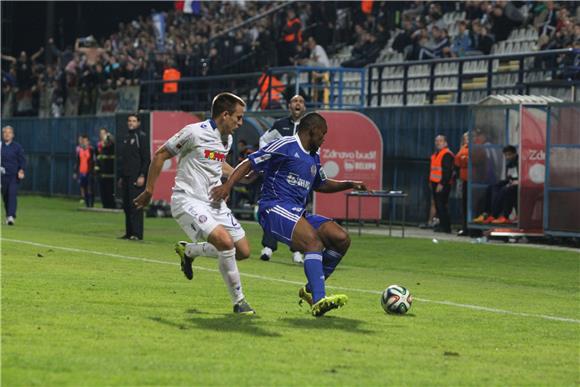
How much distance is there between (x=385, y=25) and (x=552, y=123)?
Result: 12.5 metres

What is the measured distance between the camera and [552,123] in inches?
1034

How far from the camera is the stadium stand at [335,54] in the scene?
31312mm

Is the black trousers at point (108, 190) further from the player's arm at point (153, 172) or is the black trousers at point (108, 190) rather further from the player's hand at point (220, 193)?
the player's hand at point (220, 193)

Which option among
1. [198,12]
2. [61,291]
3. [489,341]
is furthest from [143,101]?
[489,341]

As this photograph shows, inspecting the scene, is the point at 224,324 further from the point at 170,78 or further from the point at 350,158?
the point at 170,78

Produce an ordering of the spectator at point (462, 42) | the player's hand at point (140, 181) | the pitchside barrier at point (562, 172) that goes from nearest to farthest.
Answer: the player's hand at point (140, 181), the pitchside barrier at point (562, 172), the spectator at point (462, 42)

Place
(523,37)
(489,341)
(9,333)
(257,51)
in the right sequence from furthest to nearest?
(257,51) < (523,37) < (489,341) < (9,333)

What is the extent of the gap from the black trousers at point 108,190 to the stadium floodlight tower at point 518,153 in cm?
1348

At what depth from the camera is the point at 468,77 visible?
105ft

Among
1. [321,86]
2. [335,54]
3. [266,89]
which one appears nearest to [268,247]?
[321,86]

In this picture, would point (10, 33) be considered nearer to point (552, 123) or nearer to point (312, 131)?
point (552, 123)

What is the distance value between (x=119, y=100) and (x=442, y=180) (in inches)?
740

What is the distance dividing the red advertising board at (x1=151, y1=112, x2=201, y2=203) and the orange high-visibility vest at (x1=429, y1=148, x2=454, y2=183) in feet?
24.7

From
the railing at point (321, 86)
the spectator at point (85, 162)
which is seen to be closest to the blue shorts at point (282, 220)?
the railing at point (321, 86)
